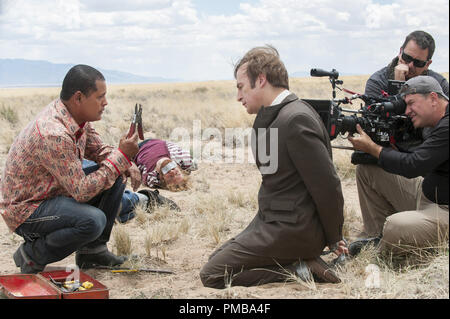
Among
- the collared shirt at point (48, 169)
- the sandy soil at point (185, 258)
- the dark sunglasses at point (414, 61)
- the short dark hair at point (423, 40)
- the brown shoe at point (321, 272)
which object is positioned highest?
the short dark hair at point (423, 40)

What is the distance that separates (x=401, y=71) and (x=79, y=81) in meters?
2.91

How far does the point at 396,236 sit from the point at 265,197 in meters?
1.02

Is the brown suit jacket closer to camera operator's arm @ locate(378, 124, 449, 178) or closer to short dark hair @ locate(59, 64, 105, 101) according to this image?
camera operator's arm @ locate(378, 124, 449, 178)

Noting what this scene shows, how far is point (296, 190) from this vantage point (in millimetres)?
3564

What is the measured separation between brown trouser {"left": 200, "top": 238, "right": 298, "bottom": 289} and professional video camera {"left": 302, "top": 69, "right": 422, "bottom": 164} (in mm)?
1085

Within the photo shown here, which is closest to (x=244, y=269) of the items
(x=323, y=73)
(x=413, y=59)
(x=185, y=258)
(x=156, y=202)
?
(x=185, y=258)

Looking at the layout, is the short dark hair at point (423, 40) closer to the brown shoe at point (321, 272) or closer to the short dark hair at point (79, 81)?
the brown shoe at point (321, 272)

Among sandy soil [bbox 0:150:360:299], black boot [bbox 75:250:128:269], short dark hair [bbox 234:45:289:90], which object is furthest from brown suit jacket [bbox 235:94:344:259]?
black boot [bbox 75:250:128:269]

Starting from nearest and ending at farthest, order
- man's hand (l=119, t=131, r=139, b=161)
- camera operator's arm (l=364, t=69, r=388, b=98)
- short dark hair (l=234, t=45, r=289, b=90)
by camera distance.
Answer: short dark hair (l=234, t=45, r=289, b=90) < man's hand (l=119, t=131, r=139, b=161) < camera operator's arm (l=364, t=69, r=388, b=98)

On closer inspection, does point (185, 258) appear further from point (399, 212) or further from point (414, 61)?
point (414, 61)

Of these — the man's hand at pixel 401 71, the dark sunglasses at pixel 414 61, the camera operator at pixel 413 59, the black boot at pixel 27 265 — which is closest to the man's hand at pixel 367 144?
the camera operator at pixel 413 59

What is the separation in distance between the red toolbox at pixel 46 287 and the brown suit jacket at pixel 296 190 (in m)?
1.03

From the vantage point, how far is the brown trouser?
374cm

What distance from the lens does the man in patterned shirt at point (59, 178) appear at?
3.72 meters
